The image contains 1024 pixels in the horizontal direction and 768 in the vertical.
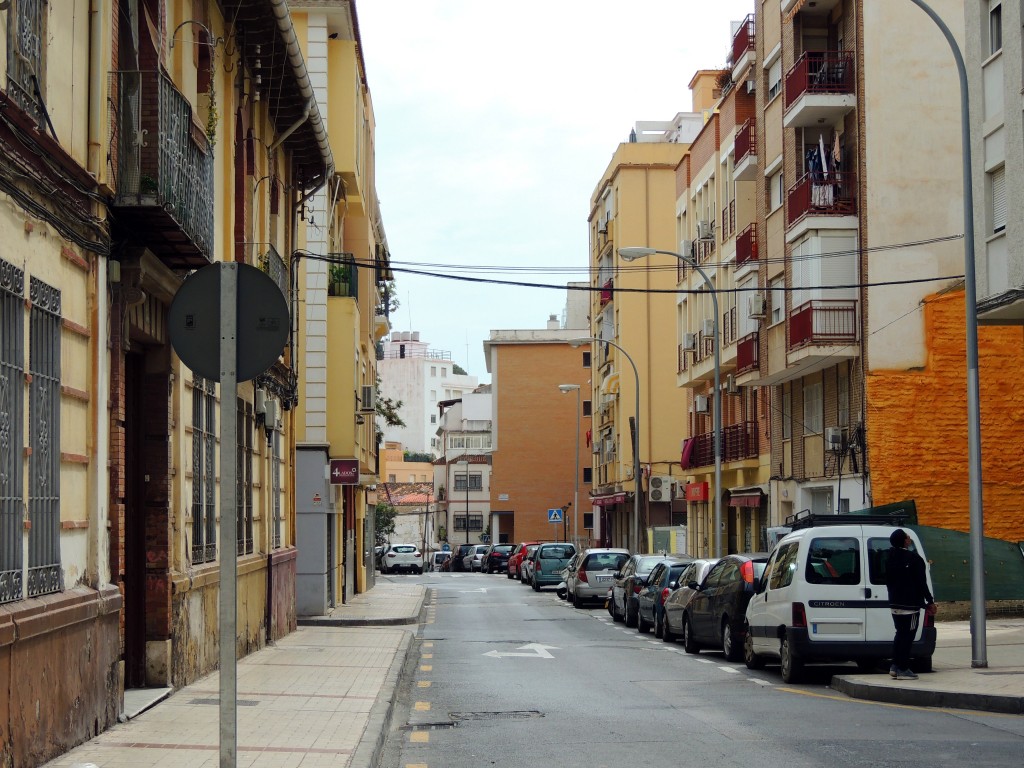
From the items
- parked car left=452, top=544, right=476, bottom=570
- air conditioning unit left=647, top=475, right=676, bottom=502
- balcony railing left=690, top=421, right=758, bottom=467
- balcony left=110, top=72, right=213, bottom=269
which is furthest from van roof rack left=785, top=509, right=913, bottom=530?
parked car left=452, top=544, right=476, bottom=570

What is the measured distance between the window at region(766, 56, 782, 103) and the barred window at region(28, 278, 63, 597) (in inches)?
1118

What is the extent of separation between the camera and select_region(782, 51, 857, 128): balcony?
32.6 meters

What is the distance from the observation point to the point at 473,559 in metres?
81.8

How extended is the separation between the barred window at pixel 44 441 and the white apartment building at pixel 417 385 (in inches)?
5685

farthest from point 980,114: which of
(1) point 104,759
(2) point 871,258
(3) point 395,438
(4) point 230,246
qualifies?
(3) point 395,438

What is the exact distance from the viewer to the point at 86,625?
10.9 meters

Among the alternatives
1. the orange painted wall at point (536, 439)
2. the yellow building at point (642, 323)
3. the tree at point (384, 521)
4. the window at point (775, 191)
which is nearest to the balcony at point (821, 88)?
the window at point (775, 191)

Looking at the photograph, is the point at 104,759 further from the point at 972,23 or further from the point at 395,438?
Answer: the point at 395,438

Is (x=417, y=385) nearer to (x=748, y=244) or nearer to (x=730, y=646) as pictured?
(x=748, y=244)

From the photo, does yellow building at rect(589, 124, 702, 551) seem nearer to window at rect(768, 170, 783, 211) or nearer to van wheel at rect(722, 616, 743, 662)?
window at rect(768, 170, 783, 211)

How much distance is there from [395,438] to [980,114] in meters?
144

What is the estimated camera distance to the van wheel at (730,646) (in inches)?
797

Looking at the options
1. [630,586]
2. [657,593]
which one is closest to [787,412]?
[630,586]

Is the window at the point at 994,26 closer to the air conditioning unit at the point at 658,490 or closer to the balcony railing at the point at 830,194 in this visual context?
the balcony railing at the point at 830,194
